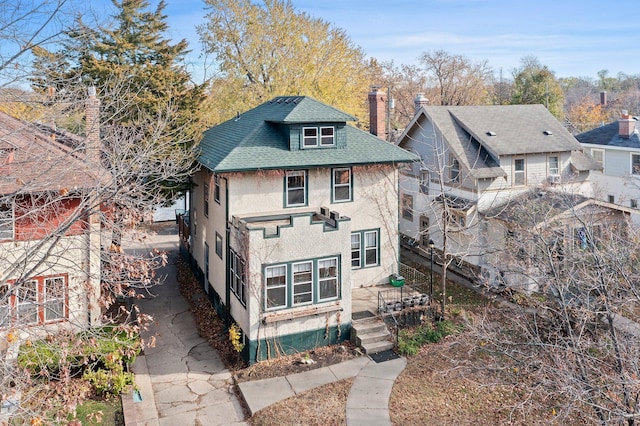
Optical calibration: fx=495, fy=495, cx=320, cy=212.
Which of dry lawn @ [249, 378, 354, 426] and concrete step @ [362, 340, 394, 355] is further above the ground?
concrete step @ [362, 340, 394, 355]

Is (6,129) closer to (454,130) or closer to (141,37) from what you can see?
(141,37)

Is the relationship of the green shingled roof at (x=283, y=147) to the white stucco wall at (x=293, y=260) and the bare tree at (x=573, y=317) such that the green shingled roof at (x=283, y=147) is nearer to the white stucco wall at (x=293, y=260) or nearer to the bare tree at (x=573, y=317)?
the white stucco wall at (x=293, y=260)

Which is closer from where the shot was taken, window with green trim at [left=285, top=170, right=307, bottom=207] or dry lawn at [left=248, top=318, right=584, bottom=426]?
dry lawn at [left=248, top=318, right=584, bottom=426]

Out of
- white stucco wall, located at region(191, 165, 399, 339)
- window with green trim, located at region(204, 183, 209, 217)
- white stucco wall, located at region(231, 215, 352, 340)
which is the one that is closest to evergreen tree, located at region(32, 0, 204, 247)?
window with green trim, located at region(204, 183, 209, 217)

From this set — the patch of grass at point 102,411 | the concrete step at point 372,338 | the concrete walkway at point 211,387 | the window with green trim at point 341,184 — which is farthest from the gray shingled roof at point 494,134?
the patch of grass at point 102,411

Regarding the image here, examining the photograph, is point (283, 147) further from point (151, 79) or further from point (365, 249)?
point (151, 79)

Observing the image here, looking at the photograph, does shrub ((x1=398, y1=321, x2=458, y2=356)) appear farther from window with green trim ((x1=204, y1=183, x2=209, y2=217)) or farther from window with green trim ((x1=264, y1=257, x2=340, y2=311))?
window with green trim ((x1=204, y1=183, x2=209, y2=217))

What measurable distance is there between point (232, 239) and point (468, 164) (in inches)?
479

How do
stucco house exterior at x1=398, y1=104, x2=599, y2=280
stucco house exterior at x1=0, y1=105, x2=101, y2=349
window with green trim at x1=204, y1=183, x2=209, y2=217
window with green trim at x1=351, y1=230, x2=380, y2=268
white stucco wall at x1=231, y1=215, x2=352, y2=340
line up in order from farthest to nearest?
stucco house exterior at x1=398, y1=104, x2=599, y2=280 < window with green trim at x1=204, y1=183, x2=209, y2=217 < window with green trim at x1=351, y1=230, x2=380, y2=268 < white stucco wall at x1=231, y1=215, x2=352, y2=340 < stucco house exterior at x1=0, y1=105, x2=101, y2=349

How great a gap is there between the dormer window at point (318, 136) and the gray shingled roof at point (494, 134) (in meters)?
7.37

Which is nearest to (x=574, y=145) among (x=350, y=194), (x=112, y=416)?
(x=350, y=194)

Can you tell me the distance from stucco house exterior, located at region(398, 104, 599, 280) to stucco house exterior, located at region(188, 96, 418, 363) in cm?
327

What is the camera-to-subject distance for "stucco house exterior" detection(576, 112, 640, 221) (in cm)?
2975

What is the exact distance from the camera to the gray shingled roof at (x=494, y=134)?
2369 centimetres
